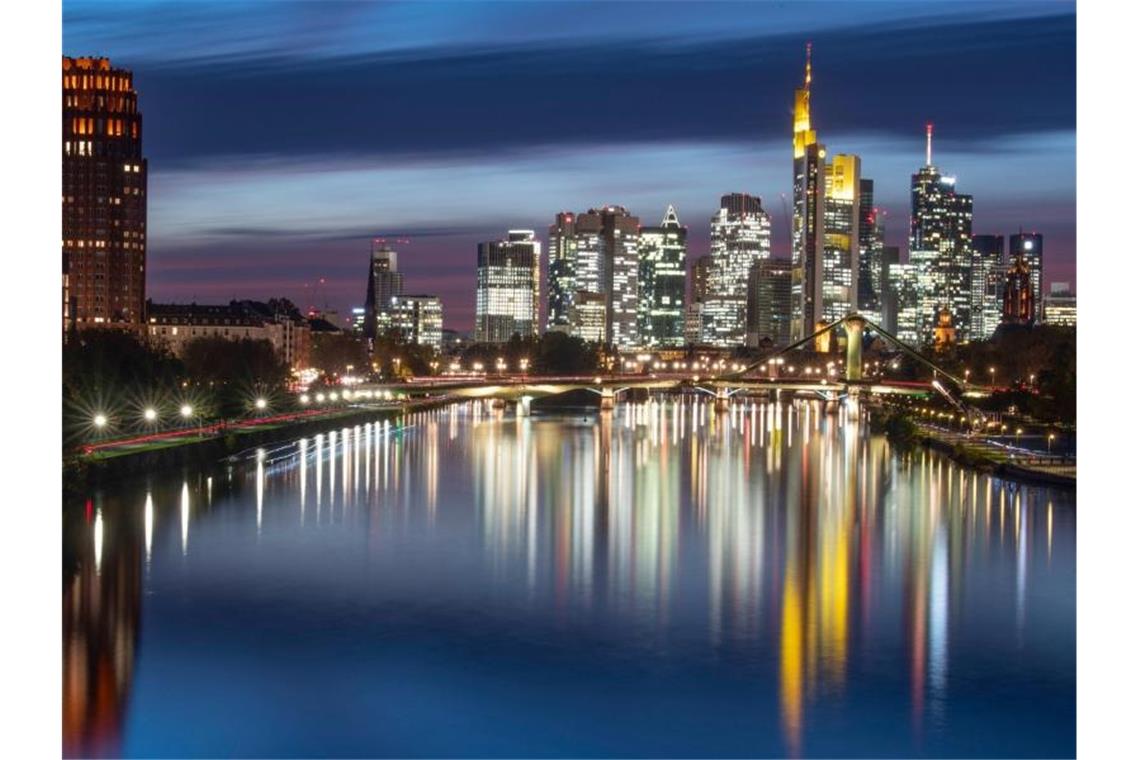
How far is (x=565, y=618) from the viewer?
14.8 metres

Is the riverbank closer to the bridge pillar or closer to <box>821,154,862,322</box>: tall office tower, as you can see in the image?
the bridge pillar

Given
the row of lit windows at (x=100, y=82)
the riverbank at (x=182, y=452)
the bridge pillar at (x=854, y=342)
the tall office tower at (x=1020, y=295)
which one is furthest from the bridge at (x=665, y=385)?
the tall office tower at (x=1020, y=295)

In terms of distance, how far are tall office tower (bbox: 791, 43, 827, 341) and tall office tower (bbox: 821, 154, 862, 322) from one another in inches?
53.9

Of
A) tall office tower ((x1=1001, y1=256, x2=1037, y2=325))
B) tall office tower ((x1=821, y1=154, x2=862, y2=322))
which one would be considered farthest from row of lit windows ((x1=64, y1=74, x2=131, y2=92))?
tall office tower ((x1=821, y1=154, x2=862, y2=322))

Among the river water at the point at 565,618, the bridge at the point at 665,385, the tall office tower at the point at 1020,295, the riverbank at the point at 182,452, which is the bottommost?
the river water at the point at 565,618

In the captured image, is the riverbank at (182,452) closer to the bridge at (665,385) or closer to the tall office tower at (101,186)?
the bridge at (665,385)

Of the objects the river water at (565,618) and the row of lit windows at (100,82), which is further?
the row of lit windows at (100,82)

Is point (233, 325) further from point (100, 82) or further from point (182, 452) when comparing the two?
point (182, 452)

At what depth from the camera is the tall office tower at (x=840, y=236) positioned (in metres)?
128

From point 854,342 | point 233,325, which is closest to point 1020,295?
point 854,342

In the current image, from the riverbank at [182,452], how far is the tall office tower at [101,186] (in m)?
22.0

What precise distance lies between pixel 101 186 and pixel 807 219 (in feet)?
239

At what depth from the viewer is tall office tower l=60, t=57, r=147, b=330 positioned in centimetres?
6225
